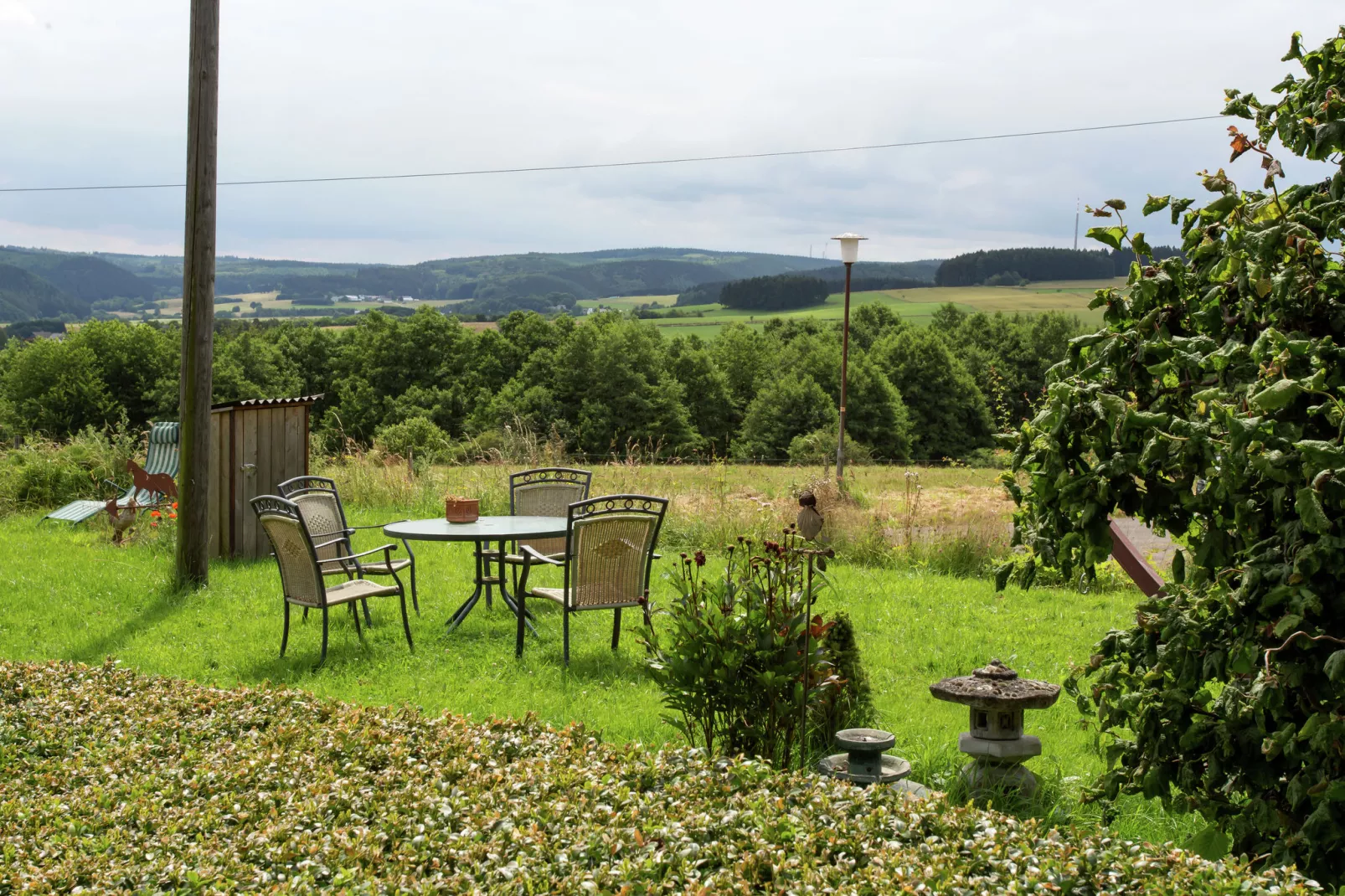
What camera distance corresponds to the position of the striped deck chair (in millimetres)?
10930

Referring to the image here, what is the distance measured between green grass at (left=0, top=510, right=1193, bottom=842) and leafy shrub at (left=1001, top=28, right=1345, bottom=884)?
4.37ft

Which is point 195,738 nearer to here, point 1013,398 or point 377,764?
point 377,764

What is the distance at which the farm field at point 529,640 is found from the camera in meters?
5.04

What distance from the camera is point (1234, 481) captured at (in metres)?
2.24

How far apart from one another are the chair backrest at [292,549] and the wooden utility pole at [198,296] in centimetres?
207

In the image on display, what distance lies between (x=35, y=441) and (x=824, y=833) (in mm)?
14696

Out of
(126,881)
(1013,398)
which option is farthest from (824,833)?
(1013,398)

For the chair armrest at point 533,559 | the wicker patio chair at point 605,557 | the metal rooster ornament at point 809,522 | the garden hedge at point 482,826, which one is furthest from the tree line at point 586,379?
the garden hedge at point 482,826

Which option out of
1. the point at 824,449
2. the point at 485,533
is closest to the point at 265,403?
the point at 485,533

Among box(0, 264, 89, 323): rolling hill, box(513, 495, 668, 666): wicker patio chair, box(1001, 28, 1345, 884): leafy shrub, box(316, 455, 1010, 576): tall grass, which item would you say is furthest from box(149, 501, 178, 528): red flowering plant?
box(0, 264, 89, 323): rolling hill

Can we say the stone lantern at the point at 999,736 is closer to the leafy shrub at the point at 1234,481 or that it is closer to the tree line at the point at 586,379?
the leafy shrub at the point at 1234,481

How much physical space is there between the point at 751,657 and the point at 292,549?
3365 mm

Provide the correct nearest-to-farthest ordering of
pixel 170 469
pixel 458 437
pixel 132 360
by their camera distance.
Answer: pixel 170 469 < pixel 132 360 < pixel 458 437

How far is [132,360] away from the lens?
135 ft
